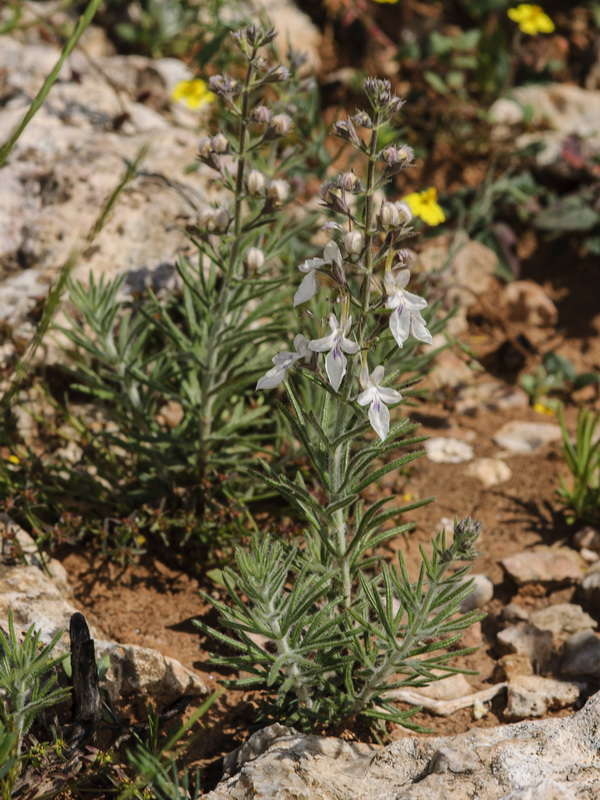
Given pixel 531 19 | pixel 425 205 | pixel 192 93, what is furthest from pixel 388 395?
pixel 531 19

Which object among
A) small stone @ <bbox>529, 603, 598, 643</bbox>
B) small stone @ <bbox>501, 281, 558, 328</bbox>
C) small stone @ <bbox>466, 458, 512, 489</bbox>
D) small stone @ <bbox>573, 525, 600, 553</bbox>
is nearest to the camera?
small stone @ <bbox>529, 603, 598, 643</bbox>

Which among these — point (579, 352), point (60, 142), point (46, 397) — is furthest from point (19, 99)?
point (579, 352)

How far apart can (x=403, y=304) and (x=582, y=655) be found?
5.65 ft

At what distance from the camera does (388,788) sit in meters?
2.55

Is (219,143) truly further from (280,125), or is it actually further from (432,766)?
(432,766)

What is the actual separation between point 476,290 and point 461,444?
145 cm

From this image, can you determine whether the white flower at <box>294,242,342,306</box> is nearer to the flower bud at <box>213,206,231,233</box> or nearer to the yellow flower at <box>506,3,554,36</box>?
the flower bud at <box>213,206,231,233</box>

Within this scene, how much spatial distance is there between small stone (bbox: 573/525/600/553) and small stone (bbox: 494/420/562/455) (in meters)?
0.65

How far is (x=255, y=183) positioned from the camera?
3.06 m

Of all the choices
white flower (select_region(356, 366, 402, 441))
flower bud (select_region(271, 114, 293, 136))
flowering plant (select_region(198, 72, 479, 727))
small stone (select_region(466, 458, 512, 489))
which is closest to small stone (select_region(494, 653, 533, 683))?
flowering plant (select_region(198, 72, 479, 727))

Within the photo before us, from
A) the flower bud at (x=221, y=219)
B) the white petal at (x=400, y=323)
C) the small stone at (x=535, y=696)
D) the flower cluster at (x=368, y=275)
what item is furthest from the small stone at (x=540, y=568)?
the flower bud at (x=221, y=219)

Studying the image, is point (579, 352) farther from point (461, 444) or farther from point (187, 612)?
point (187, 612)

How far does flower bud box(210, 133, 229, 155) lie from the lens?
306cm

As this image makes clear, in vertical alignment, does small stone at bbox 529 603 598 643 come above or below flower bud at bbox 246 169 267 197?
below
